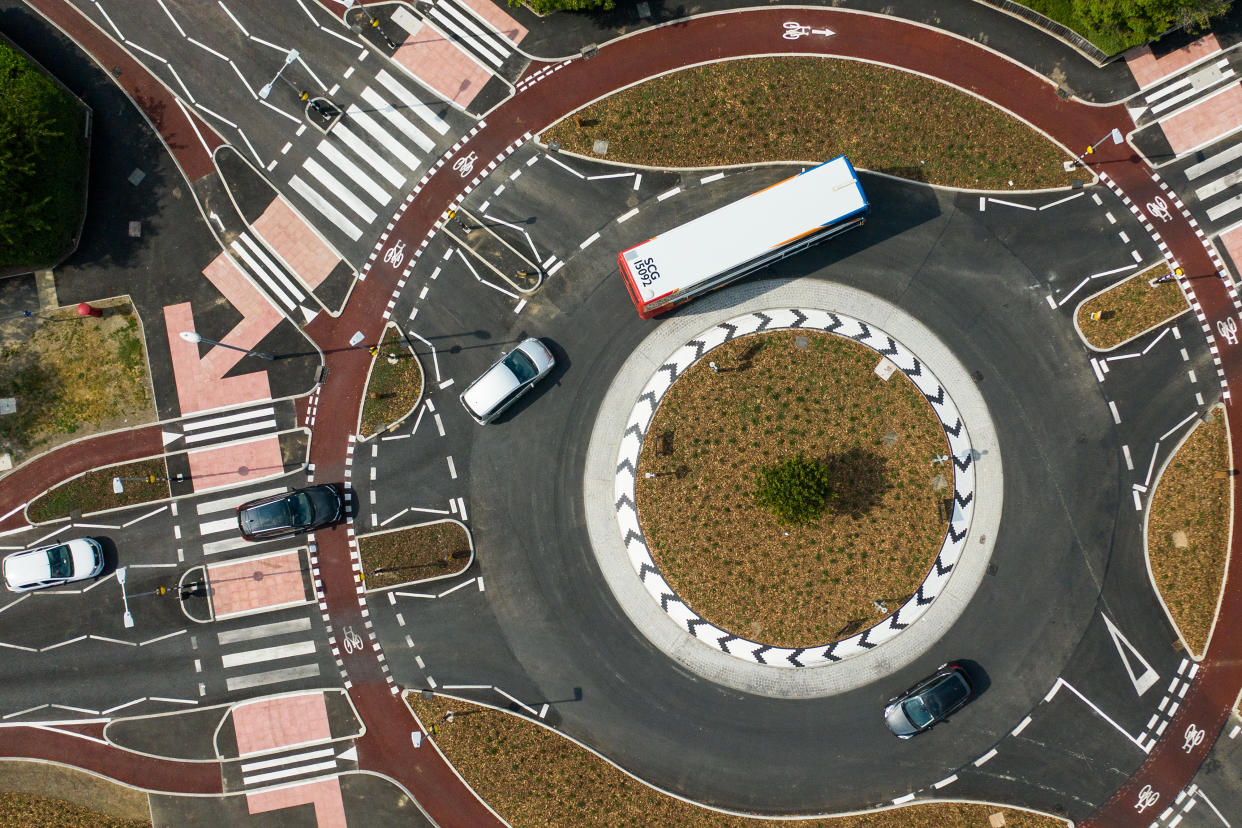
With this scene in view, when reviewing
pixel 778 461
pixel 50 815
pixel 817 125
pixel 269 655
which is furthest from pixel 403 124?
pixel 50 815

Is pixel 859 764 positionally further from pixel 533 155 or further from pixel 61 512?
pixel 61 512

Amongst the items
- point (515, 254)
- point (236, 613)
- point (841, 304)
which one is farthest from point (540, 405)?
point (236, 613)

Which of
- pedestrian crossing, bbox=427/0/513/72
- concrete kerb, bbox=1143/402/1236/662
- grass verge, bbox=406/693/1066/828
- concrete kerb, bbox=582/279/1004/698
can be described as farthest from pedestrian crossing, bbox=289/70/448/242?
concrete kerb, bbox=1143/402/1236/662

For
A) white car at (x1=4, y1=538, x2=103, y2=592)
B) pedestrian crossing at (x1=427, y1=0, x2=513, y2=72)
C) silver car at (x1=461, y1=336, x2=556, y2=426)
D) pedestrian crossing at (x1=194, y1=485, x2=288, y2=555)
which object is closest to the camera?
silver car at (x1=461, y1=336, x2=556, y2=426)

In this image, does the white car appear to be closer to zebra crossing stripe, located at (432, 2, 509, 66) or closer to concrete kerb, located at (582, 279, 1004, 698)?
concrete kerb, located at (582, 279, 1004, 698)

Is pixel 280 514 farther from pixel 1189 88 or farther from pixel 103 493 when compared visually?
pixel 1189 88

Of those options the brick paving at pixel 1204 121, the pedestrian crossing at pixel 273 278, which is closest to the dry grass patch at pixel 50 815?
the pedestrian crossing at pixel 273 278
